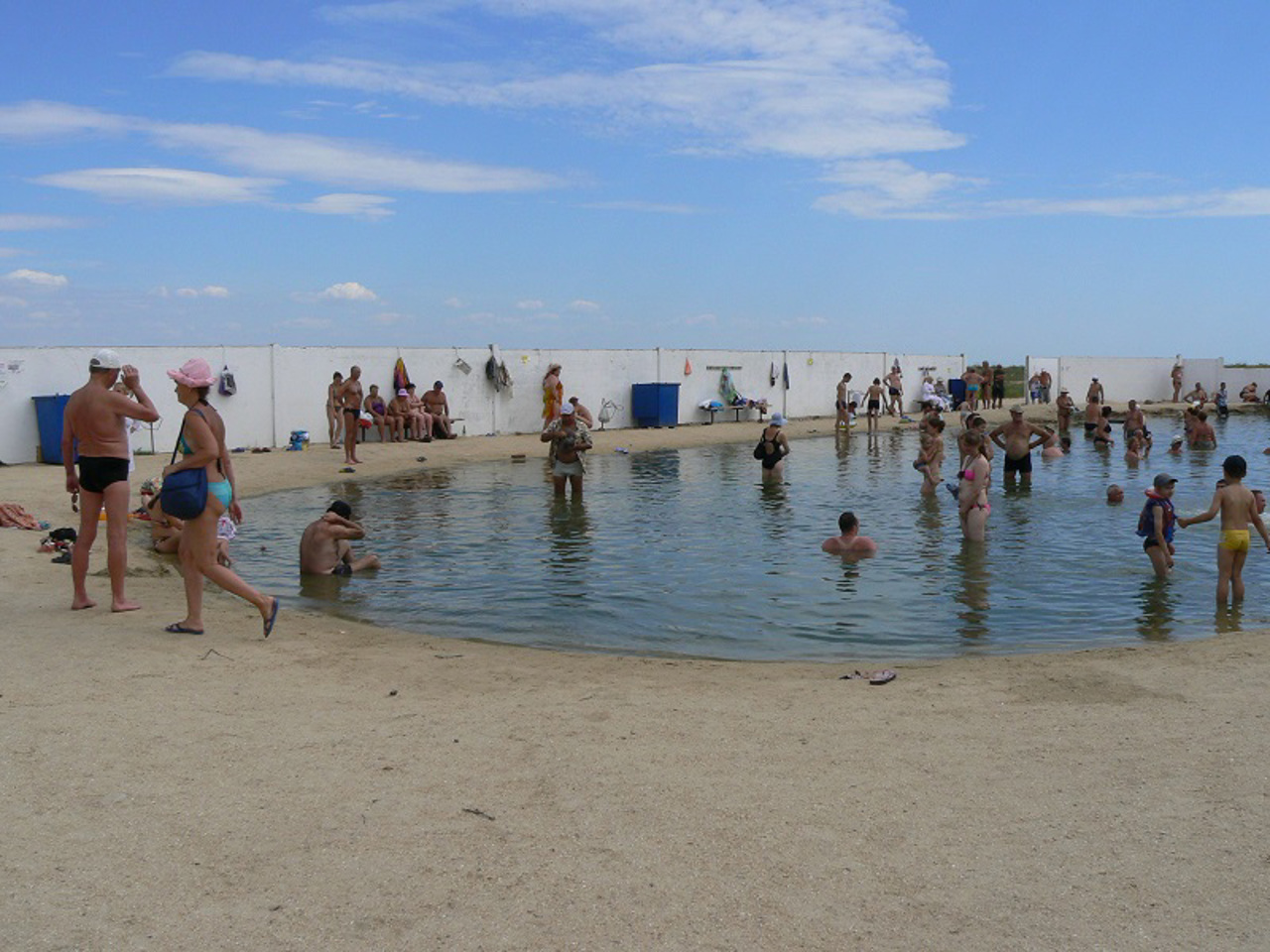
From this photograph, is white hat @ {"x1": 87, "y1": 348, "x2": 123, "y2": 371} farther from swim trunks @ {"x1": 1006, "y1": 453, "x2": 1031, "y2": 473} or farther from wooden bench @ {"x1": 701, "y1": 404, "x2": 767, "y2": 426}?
wooden bench @ {"x1": 701, "y1": 404, "x2": 767, "y2": 426}

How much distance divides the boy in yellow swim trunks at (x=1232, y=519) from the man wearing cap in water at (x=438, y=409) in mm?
20558

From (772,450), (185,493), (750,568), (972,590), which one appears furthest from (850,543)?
(185,493)

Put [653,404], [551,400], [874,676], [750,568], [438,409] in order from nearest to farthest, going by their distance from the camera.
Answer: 1. [874,676]
2. [750,568]
3. [438,409]
4. [551,400]
5. [653,404]

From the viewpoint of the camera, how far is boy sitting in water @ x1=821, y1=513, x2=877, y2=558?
13.3m

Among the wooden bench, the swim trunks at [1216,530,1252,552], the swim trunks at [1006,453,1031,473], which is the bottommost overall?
the swim trunks at [1216,530,1252,552]

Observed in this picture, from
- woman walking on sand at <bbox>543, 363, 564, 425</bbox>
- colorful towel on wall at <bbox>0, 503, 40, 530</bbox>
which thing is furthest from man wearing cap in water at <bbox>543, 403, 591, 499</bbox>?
woman walking on sand at <bbox>543, 363, 564, 425</bbox>

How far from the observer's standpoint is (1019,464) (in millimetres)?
20531

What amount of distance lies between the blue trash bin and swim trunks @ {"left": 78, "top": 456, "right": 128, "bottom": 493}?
14816 mm

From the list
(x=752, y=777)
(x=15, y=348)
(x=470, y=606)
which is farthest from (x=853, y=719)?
(x=15, y=348)

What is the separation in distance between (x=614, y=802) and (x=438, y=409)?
79.8 feet

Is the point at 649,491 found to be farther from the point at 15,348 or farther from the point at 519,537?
the point at 15,348

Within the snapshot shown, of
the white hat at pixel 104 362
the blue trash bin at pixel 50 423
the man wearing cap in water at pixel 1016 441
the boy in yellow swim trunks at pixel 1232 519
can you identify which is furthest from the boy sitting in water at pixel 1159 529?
the blue trash bin at pixel 50 423

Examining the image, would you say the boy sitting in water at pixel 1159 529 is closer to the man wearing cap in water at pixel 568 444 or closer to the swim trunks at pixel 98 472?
the man wearing cap in water at pixel 568 444

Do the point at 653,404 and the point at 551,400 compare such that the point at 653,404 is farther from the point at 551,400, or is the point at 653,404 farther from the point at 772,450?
the point at 772,450
